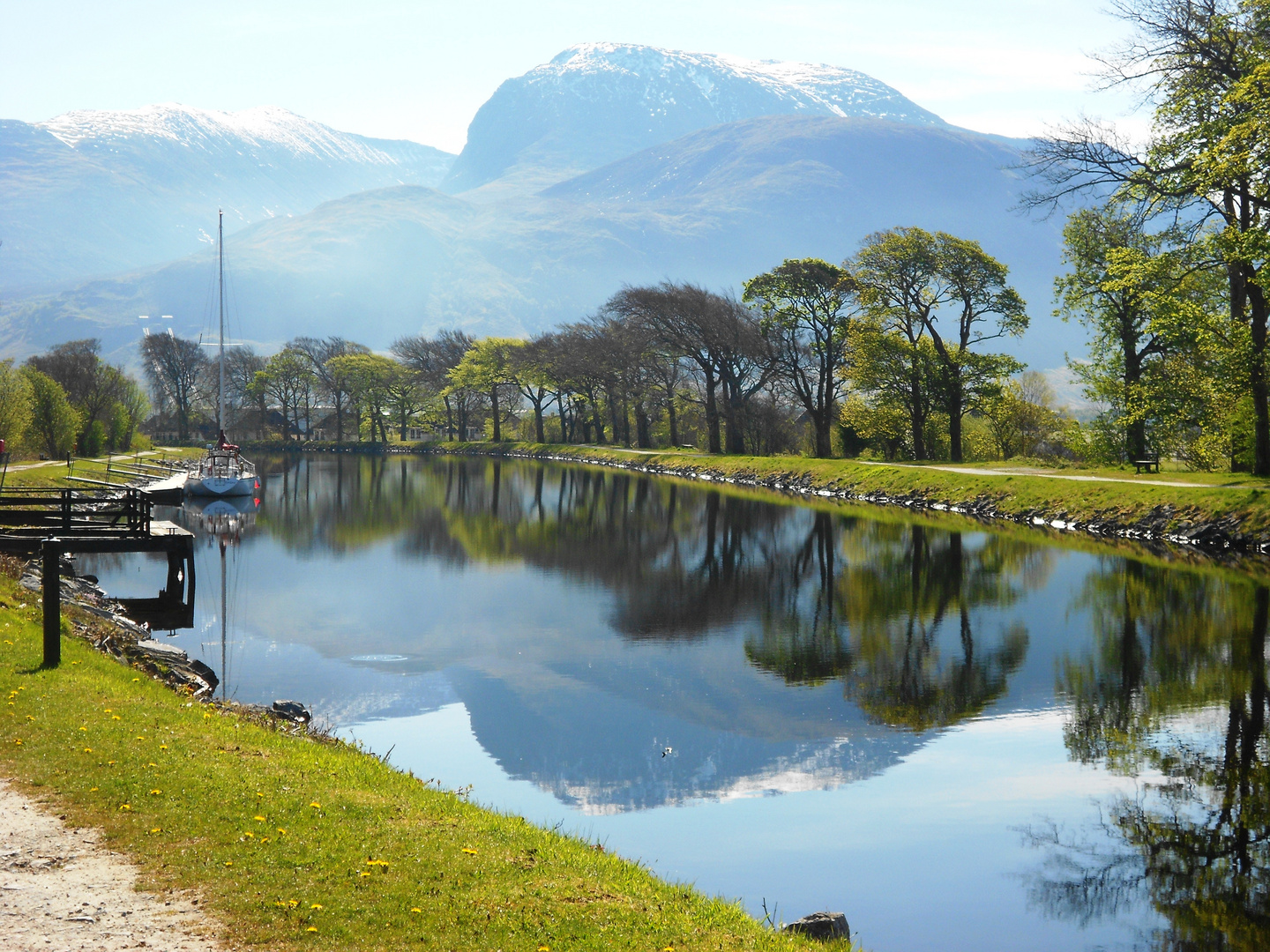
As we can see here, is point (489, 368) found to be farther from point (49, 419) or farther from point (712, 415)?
point (49, 419)

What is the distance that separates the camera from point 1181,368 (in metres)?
47.4

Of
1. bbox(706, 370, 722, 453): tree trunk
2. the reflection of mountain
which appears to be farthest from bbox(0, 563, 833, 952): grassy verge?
bbox(706, 370, 722, 453): tree trunk

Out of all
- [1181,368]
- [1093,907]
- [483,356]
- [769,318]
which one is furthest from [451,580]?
[483,356]

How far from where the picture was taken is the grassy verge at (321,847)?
24.0 feet

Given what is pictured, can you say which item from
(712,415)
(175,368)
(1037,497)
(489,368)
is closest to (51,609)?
(1037,497)

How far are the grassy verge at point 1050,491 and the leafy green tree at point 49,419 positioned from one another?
1782 inches

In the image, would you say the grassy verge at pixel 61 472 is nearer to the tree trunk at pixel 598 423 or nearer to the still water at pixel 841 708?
the still water at pixel 841 708

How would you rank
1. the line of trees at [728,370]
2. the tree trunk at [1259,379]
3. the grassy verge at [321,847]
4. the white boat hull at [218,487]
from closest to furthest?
1. the grassy verge at [321,847]
2. the tree trunk at [1259,379]
3. the white boat hull at [218,487]
4. the line of trees at [728,370]

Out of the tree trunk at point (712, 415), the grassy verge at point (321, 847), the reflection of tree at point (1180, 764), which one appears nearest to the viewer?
the grassy verge at point (321, 847)

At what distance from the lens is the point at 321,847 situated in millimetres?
8547

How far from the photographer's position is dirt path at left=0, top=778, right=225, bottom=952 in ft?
22.8

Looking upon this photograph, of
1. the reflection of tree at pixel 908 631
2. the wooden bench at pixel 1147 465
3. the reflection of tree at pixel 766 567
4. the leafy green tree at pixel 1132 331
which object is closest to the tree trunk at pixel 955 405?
the leafy green tree at pixel 1132 331

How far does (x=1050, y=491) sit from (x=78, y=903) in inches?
1719

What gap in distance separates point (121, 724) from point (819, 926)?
809cm
